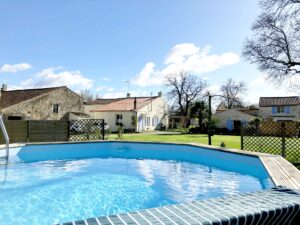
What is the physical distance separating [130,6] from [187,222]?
13.7 meters

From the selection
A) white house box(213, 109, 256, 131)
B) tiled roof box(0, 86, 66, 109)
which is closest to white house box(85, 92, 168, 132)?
tiled roof box(0, 86, 66, 109)

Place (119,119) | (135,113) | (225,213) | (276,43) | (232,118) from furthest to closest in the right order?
1. (232,118)
2. (119,119)
3. (135,113)
4. (276,43)
5. (225,213)

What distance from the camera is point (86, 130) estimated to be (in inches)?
706

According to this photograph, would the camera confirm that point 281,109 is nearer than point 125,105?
No

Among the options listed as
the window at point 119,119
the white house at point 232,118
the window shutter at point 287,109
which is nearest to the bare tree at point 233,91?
the window shutter at point 287,109

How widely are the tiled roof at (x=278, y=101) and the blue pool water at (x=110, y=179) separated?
36.5 m

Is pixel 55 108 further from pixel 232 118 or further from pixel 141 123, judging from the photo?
pixel 232 118

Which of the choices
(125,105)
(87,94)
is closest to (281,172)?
(125,105)

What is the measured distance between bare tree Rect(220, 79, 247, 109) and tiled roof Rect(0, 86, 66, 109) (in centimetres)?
3389

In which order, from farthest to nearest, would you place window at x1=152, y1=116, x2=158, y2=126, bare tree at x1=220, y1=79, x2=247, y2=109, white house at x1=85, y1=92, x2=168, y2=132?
bare tree at x1=220, y1=79, x2=247, y2=109 → window at x1=152, y1=116, x2=158, y2=126 → white house at x1=85, y1=92, x2=168, y2=132

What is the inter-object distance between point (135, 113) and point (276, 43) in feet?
69.5

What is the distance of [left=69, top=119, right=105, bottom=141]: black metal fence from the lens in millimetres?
17547

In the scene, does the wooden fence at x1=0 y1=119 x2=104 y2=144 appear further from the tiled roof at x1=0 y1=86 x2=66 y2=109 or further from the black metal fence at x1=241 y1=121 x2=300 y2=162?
the tiled roof at x1=0 y1=86 x2=66 y2=109

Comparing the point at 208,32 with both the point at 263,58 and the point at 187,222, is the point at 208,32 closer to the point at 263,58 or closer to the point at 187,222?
the point at 263,58
